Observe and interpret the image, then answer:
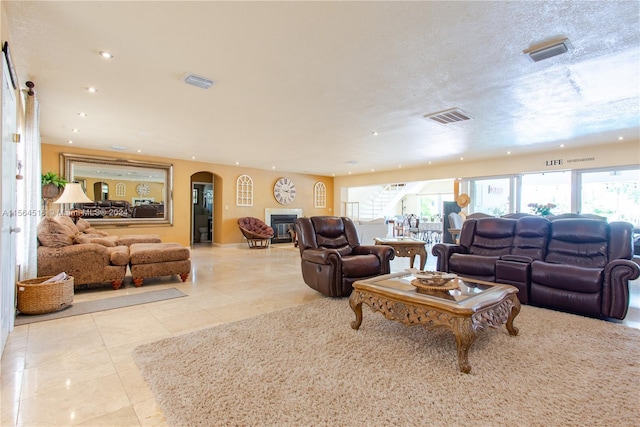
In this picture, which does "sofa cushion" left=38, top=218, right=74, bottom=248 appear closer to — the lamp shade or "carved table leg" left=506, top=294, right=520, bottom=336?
the lamp shade

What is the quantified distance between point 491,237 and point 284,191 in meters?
7.79

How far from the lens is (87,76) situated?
11.4ft

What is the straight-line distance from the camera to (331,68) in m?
3.22

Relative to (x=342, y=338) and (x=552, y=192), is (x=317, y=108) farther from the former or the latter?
(x=552, y=192)

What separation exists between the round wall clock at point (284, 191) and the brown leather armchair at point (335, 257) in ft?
21.9

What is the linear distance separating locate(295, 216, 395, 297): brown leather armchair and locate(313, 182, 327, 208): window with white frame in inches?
301

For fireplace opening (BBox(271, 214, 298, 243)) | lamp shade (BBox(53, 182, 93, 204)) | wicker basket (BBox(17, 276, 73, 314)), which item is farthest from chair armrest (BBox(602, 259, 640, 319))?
fireplace opening (BBox(271, 214, 298, 243))

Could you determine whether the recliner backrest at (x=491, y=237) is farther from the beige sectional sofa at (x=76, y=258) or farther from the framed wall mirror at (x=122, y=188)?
the framed wall mirror at (x=122, y=188)

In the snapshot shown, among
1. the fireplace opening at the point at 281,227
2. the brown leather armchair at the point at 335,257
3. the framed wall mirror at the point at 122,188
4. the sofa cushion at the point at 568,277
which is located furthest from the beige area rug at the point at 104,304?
the fireplace opening at the point at 281,227

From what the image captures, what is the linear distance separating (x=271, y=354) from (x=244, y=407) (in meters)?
0.65

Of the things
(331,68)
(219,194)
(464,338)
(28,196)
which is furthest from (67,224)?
(464,338)

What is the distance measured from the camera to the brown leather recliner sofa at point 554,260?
326 centimetres

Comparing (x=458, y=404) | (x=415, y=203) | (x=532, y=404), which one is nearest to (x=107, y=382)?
(x=458, y=404)

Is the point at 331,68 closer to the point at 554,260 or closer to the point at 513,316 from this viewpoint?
the point at 513,316
